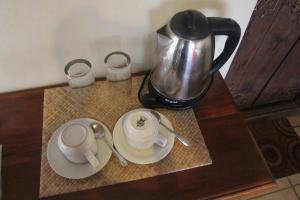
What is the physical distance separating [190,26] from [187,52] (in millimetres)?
51

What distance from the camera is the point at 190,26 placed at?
1.64ft

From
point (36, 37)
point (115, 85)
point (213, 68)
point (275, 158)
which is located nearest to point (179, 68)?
point (213, 68)

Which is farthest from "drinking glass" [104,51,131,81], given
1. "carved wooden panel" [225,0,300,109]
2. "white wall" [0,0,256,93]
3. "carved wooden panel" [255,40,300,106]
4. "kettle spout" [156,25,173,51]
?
"carved wooden panel" [255,40,300,106]

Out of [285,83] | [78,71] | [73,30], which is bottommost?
[285,83]

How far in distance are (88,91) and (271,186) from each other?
Answer: 50cm

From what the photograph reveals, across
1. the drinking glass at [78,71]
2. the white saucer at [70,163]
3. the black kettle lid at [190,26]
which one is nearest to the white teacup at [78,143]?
the white saucer at [70,163]

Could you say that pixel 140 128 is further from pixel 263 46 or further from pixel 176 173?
pixel 263 46

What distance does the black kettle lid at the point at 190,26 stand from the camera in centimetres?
50

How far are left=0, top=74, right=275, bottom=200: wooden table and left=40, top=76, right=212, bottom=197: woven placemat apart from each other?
15 millimetres

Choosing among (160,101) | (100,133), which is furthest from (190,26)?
(100,133)

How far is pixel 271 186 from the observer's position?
0.58 m

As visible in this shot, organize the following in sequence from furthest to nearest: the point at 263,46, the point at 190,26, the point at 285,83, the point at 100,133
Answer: the point at 285,83 < the point at 263,46 < the point at 100,133 < the point at 190,26

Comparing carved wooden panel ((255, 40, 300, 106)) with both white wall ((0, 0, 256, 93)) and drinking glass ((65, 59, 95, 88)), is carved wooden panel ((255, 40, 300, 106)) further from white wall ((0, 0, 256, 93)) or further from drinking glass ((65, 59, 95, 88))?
drinking glass ((65, 59, 95, 88))

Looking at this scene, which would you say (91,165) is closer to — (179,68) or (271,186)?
(179,68)
